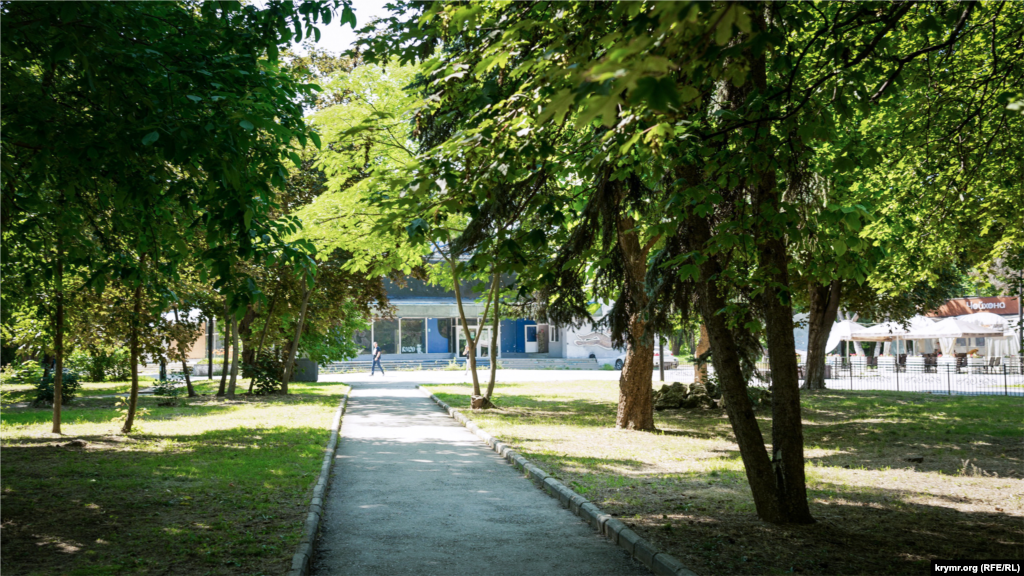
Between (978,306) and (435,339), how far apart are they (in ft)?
120

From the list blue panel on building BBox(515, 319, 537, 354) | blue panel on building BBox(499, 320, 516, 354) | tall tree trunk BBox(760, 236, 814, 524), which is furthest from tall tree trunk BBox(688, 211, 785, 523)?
blue panel on building BBox(515, 319, 537, 354)

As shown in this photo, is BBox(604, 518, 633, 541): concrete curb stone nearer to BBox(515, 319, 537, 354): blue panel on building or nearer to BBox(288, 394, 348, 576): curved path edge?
BBox(288, 394, 348, 576): curved path edge

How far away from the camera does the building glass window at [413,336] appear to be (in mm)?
51188

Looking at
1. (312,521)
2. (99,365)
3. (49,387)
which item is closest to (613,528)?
(312,521)

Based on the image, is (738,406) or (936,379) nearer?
(738,406)

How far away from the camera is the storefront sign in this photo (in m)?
44.9

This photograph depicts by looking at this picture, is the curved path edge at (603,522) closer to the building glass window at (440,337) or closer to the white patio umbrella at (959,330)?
the white patio umbrella at (959,330)

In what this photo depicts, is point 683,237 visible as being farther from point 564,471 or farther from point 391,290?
point 391,290

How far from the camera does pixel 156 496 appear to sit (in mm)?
8180

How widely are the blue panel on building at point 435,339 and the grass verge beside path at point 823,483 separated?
32.8 metres

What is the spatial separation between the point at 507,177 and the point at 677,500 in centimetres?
480

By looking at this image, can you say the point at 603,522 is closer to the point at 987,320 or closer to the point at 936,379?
the point at 936,379

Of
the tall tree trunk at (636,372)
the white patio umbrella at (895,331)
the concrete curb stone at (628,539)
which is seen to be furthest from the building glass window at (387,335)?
the concrete curb stone at (628,539)

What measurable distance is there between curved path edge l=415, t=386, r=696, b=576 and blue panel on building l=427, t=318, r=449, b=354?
39.7 m
